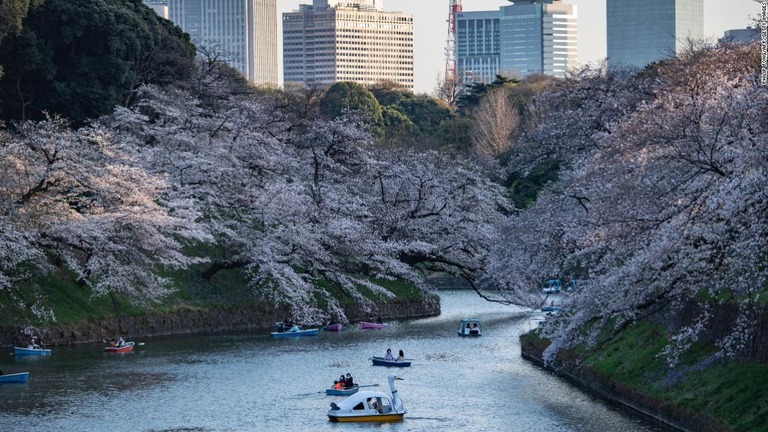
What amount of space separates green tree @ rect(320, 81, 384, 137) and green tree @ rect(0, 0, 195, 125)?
6245cm

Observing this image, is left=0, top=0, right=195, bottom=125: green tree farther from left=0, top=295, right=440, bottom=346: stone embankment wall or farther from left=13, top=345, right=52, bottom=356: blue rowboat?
left=13, top=345, right=52, bottom=356: blue rowboat

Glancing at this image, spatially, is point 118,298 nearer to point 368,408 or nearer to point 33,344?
point 33,344

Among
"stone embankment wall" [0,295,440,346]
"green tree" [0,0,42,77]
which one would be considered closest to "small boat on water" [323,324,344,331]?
"stone embankment wall" [0,295,440,346]

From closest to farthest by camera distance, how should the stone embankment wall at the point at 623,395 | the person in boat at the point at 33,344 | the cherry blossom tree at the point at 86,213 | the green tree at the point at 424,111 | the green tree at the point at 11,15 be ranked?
the stone embankment wall at the point at 623,395 < the person in boat at the point at 33,344 < the cherry blossom tree at the point at 86,213 < the green tree at the point at 11,15 < the green tree at the point at 424,111

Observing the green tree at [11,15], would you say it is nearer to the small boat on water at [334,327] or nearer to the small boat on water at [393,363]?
the small boat on water at [334,327]

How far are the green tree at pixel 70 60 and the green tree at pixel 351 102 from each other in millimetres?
62453

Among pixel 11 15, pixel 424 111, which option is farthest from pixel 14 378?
pixel 424 111

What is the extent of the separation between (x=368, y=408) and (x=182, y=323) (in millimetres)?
21361

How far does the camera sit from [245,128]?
70375 mm

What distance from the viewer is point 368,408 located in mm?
39438

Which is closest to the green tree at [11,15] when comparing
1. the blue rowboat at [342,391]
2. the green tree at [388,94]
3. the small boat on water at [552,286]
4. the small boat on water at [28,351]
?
the small boat on water at [28,351]

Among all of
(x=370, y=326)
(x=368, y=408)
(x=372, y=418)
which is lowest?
(x=372, y=418)

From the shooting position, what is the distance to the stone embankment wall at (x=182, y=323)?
2095 inches

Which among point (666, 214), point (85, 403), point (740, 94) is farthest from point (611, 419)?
point (85, 403)
